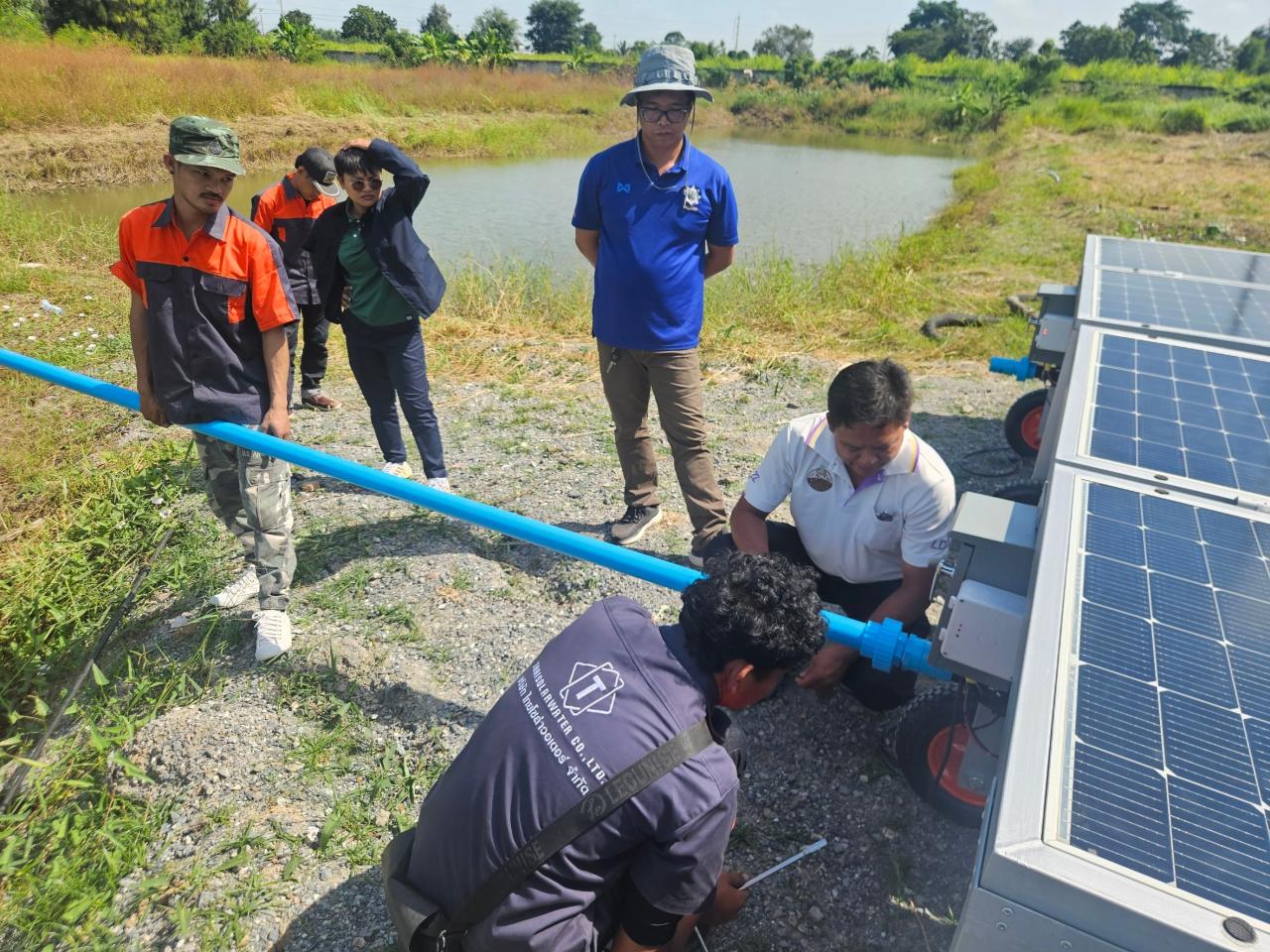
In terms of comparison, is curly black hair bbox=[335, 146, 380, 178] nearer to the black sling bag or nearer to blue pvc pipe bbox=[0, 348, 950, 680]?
blue pvc pipe bbox=[0, 348, 950, 680]

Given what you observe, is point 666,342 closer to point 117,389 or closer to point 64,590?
point 117,389

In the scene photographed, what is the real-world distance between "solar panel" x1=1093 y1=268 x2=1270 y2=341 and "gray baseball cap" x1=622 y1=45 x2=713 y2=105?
202cm

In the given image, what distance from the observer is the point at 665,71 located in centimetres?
310

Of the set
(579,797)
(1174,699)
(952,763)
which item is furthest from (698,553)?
(1174,699)

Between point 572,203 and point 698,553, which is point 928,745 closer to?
point 698,553

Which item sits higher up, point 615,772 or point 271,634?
point 615,772

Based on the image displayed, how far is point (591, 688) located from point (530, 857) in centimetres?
32

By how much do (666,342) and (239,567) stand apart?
218 cm

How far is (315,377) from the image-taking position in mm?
5473

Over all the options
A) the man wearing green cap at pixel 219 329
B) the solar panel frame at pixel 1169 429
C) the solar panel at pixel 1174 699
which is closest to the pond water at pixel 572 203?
the man wearing green cap at pixel 219 329

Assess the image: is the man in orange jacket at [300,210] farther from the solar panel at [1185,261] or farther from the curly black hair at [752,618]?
the solar panel at [1185,261]

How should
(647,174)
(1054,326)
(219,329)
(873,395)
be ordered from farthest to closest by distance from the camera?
(1054,326), (647,174), (219,329), (873,395)

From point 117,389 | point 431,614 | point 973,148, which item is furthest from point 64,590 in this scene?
point 973,148

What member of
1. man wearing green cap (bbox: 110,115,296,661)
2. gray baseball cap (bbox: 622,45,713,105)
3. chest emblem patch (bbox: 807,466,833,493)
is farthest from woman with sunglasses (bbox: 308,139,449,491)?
chest emblem patch (bbox: 807,466,833,493)
